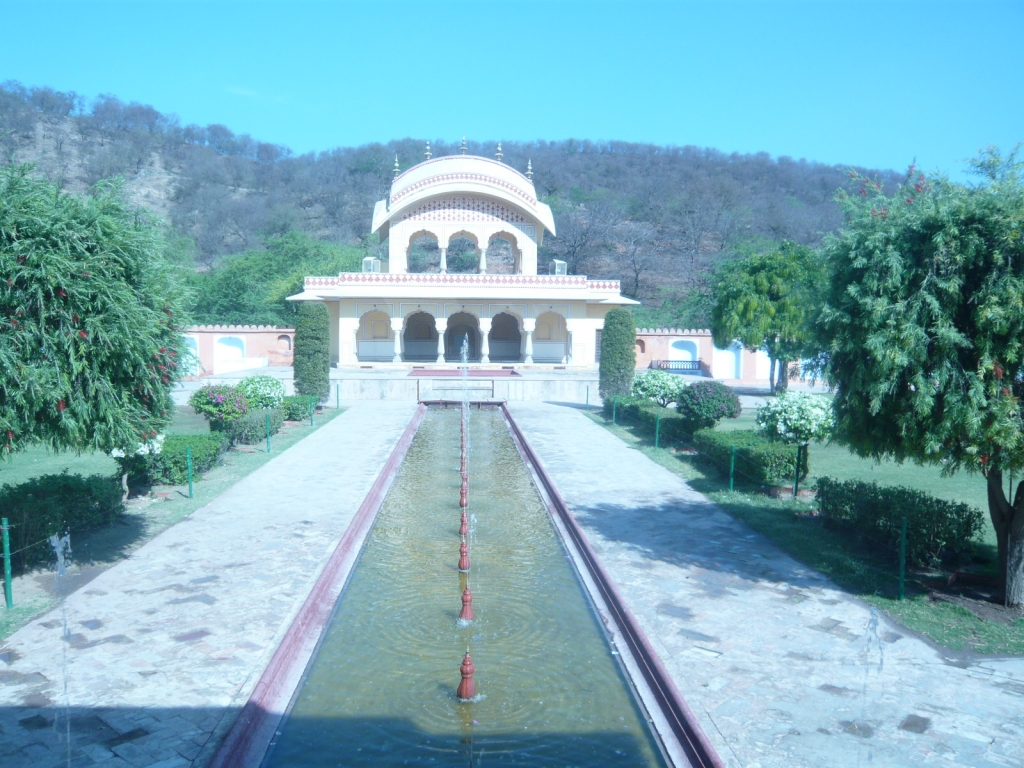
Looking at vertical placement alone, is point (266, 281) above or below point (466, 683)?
above

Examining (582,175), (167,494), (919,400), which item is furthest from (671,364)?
(582,175)

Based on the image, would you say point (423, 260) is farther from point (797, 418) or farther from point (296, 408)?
point (797, 418)

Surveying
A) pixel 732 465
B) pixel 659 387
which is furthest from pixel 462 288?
pixel 732 465

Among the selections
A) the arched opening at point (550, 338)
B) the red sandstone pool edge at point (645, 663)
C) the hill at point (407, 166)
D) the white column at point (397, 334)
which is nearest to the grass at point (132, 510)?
the red sandstone pool edge at point (645, 663)

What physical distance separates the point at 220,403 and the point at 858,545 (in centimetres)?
1083

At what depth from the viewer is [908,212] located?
634 cm

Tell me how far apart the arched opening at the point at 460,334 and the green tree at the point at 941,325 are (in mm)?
27746

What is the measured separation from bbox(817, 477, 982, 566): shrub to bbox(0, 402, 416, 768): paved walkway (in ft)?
17.8

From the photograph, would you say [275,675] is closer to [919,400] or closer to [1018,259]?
[919,400]

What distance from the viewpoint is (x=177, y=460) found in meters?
10.8

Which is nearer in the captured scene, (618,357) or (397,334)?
(618,357)

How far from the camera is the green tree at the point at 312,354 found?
20203mm

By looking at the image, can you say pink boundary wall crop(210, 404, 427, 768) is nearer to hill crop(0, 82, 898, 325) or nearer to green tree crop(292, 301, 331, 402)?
green tree crop(292, 301, 331, 402)

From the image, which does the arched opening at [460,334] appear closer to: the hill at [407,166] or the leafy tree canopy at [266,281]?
the leafy tree canopy at [266,281]
